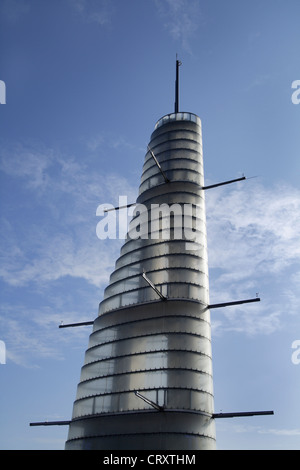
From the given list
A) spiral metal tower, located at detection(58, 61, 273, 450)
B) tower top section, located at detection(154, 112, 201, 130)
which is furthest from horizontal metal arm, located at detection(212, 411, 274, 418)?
tower top section, located at detection(154, 112, 201, 130)

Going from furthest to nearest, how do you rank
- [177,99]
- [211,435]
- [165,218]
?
1. [177,99]
2. [165,218]
3. [211,435]

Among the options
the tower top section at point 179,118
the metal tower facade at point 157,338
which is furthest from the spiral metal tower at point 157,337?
the tower top section at point 179,118

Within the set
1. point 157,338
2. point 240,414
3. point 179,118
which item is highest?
point 179,118

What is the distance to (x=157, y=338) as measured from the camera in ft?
89.2

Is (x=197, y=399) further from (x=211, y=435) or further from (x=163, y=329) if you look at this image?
(x=163, y=329)

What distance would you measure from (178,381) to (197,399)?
1562 mm

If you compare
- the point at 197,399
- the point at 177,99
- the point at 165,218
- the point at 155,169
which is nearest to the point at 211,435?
the point at 197,399

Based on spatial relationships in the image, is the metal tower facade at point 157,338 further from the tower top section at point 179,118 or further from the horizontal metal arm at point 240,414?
the tower top section at point 179,118

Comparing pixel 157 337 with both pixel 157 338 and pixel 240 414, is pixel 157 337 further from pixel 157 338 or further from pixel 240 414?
pixel 240 414

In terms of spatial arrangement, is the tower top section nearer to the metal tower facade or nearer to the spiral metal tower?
the spiral metal tower

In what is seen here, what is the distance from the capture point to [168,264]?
30562 millimetres

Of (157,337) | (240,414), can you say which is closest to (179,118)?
(157,337)

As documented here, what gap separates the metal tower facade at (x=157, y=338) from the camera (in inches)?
968

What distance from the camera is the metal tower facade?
2459 cm
